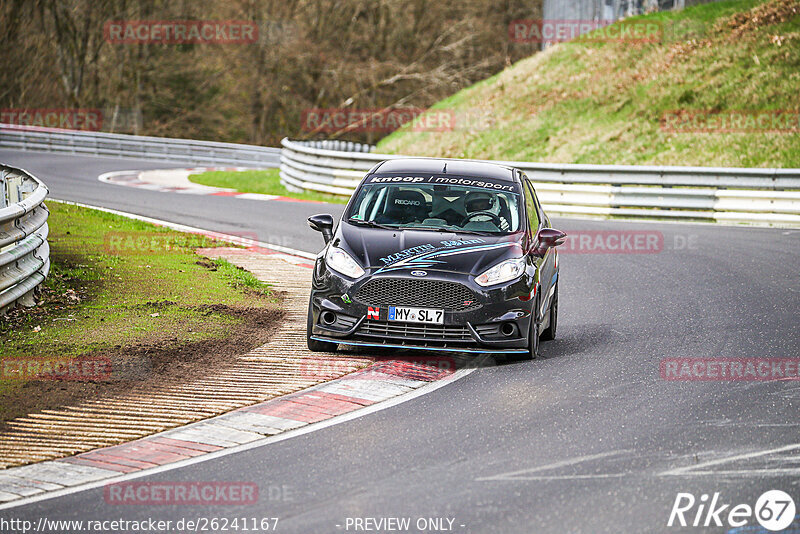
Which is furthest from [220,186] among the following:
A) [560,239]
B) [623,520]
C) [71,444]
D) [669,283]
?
[623,520]

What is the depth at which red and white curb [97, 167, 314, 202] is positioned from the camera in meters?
24.9

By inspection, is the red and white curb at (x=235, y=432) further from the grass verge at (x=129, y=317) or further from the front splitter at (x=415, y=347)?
the grass verge at (x=129, y=317)

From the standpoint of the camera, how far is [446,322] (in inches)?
345

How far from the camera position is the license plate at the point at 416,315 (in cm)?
873

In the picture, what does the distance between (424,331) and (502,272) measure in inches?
34.6

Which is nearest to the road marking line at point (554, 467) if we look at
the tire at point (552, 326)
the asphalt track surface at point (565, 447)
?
the asphalt track surface at point (565, 447)

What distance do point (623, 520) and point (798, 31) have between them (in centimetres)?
2832

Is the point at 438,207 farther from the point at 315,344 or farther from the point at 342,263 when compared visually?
the point at 315,344

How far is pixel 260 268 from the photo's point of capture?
13953 millimetres

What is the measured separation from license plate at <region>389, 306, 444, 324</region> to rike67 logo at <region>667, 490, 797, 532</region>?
3360mm

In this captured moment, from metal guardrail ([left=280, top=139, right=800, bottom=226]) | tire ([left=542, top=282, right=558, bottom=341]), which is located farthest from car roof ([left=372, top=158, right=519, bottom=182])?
metal guardrail ([left=280, top=139, right=800, bottom=226])

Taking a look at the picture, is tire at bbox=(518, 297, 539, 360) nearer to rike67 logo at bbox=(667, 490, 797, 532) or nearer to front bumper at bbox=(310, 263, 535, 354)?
front bumper at bbox=(310, 263, 535, 354)

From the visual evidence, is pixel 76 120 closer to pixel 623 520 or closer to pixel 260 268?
pixel 260 268

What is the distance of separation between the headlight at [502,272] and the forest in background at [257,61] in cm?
4060
